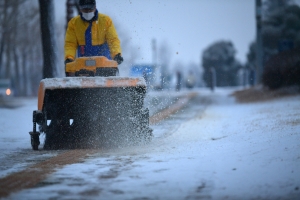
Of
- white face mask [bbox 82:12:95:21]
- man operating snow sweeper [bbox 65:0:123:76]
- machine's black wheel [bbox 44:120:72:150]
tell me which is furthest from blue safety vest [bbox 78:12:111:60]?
machine's black wheel [bbox 44:120:72:150]

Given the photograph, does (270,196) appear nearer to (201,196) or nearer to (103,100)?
(201,196)

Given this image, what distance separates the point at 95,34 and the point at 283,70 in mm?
16316

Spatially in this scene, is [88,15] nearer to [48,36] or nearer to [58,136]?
[58,136]

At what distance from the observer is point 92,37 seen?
11164mm

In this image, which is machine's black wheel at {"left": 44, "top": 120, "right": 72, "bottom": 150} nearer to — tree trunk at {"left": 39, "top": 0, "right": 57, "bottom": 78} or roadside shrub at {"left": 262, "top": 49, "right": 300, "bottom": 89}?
tree trunk at {"left": 39, "top": 0, "right": 57, "bottom": 78}

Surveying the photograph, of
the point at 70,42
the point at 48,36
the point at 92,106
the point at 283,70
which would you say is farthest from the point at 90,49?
the point at 283,70

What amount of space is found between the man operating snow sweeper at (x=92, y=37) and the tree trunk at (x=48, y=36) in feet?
33.6

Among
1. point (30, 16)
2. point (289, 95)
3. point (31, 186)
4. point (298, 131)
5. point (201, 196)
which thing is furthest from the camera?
point (30, 16)

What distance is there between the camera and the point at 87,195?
6.24m

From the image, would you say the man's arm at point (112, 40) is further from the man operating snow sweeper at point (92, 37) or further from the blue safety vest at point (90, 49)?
the blue safety vest at point (90, 49)

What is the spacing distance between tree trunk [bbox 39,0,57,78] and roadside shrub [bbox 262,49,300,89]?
31.5 ft

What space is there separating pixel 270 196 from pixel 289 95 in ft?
62.2

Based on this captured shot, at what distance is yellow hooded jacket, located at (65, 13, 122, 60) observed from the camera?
36.4ft

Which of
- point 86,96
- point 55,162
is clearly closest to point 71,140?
point 86,96
